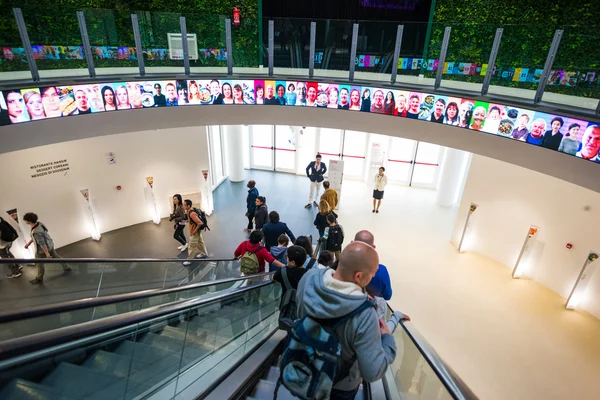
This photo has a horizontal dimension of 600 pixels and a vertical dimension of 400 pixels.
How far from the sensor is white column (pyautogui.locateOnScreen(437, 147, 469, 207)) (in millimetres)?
10883

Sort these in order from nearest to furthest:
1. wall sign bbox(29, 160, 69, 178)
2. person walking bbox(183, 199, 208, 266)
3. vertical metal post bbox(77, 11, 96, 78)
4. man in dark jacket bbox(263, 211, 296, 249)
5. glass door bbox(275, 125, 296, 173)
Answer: man in dark jacket bbox(263, 211, 296, 249), vertical metal post bbox(77, 11, 96, 78), person walking bbox(183, 199, 208, 266), wall sign bbox(29, 160, 69, 178), glass door bbox(275, 125, 296, 173)

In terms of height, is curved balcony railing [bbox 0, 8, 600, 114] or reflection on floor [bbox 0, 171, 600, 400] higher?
curved balcony railing [bbox 0, 8, 600, 114]

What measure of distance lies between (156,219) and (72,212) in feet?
6.62

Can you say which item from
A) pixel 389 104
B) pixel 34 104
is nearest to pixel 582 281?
pixel 389 104

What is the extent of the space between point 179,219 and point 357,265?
6.65 m

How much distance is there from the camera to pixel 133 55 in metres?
7.32

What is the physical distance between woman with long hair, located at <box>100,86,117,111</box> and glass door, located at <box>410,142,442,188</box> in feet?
33.2

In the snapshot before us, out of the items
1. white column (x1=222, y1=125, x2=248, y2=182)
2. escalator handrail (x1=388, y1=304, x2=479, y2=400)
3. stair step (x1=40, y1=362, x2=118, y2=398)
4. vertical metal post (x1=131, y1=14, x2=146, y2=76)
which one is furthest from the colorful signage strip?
stair step (x1=40, y1=362, x2=118, y2=398)

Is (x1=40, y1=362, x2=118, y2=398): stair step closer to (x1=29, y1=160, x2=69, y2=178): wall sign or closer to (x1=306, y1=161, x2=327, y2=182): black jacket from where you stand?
(x1=29, y1=160, x2=69, y2=178): wall sign

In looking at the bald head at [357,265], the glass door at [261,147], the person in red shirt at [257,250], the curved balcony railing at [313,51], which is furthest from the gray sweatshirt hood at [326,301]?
the glass door at [261,147]

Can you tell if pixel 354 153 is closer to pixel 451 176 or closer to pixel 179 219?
pixel 451 176

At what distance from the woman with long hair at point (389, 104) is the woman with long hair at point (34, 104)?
6.87 m

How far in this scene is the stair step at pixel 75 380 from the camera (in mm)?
1935

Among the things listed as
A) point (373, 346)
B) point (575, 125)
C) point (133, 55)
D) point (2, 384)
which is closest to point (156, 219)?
point (133, 55)
